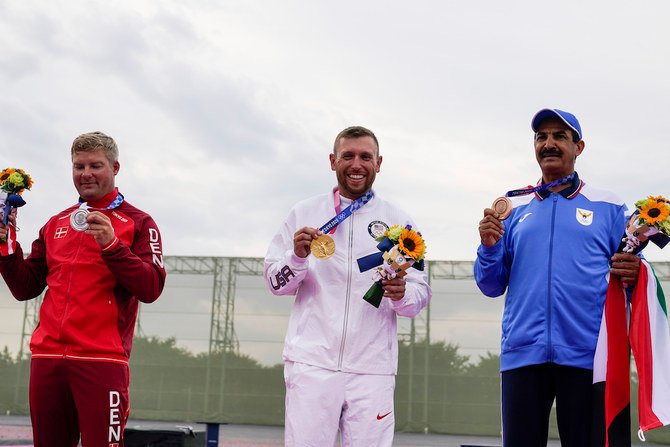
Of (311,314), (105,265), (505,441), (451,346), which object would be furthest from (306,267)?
(451,346)

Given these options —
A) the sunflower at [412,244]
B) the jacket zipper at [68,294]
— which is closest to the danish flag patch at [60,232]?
the jacket zipper at [68,294]

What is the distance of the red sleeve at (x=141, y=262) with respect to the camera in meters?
3.61

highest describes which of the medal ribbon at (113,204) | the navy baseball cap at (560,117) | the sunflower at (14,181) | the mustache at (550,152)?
the navy baseball cap at (560,117)

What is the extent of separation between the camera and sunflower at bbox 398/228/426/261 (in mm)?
3707

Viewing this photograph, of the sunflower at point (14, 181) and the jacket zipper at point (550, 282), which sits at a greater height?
the sunflower at point (14, 181)

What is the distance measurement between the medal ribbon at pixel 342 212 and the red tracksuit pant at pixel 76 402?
1.19 metres

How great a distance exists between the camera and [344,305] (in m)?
3.82

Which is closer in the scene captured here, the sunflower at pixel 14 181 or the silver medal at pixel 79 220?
the silver medal at pixel 79 220

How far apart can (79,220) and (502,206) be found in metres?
2.03

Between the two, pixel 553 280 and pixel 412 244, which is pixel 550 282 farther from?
pixel 412 244

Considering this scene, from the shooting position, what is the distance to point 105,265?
3777mm

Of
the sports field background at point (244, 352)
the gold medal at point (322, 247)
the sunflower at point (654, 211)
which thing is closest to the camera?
the sunflower at point (654, 211)

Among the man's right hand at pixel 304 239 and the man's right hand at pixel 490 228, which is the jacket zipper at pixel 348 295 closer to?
the man's right hand at pixel 304 239

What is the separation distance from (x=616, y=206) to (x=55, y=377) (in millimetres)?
2740
